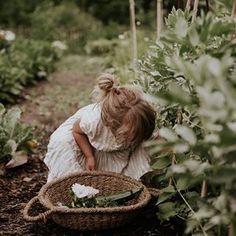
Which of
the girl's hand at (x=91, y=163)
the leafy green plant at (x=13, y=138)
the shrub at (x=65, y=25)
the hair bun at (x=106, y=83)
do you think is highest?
the hair bun at (x=106, y=83)

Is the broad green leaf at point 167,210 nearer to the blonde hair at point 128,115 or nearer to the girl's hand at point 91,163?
the blonde hair at point 128,115

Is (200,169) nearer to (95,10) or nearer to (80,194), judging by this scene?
(80,194)

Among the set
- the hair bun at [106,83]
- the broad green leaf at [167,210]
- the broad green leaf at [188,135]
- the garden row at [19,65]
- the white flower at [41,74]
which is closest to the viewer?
the broad green leaf at [188,135]

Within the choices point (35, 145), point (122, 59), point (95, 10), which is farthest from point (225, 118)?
point (95, 10)

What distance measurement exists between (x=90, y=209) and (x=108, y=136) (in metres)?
0.64

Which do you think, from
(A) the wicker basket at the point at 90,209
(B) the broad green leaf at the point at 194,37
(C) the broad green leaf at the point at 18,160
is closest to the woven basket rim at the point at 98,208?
(A) the wicker basket at the point at 90,209

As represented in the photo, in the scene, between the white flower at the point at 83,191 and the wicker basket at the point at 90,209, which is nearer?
the wicker basket at the point at 90,209

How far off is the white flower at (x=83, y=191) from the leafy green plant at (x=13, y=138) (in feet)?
3.55

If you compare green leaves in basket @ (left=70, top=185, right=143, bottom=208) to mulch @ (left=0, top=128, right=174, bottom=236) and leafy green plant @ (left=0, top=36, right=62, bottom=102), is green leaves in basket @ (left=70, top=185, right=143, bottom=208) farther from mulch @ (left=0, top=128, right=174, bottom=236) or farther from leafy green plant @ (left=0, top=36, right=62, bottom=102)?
leafy green plant @ (left=0, top=36, right=62, bottom=102)

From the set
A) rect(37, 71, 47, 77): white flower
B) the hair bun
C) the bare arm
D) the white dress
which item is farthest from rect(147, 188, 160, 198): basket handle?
rect(37, 71, 47, 77): white flower

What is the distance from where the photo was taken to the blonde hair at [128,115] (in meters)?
3.03

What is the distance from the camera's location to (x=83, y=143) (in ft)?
10.9

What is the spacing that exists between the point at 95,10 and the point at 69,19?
1.22 m

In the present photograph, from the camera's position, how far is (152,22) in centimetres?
1448
